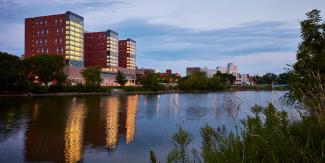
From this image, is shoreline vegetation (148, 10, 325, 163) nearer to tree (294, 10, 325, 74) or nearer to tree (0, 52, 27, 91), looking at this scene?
tree (294, 10, 325, 74)

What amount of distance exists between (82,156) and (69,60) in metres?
173

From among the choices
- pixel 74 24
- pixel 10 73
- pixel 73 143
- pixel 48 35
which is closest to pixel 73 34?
pixel 74 24

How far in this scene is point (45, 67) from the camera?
11519cm

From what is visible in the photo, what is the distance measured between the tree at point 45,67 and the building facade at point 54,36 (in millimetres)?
63014

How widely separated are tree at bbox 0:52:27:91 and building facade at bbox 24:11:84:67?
78.7 meters

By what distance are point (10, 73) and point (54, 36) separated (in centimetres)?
9487

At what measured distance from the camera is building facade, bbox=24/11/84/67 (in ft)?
600

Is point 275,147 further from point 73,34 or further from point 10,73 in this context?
point 73,34

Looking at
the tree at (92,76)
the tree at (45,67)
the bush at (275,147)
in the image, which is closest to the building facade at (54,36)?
the tree at (92,76)

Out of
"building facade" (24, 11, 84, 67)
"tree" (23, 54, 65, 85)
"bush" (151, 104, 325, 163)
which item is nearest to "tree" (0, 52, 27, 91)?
"tree" (23, 54, 65, 85)

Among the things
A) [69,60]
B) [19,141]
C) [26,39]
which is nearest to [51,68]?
[69,60]

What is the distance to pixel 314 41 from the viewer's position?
18.0 metres

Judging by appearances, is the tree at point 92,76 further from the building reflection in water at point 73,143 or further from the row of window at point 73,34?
the building reflection in water at point 73,143

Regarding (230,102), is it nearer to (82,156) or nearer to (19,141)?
(82,156)
